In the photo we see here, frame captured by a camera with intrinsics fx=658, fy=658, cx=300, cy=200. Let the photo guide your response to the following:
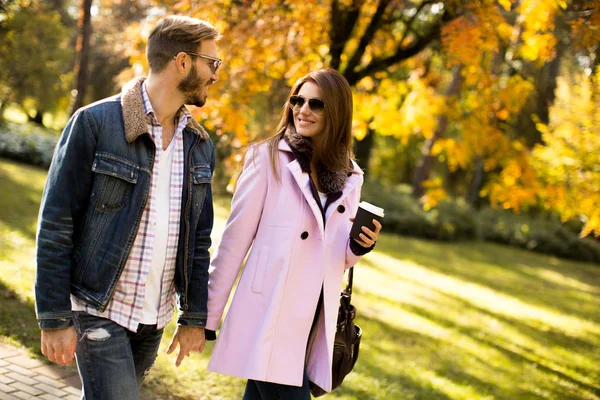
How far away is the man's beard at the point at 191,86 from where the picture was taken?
2.69 metres

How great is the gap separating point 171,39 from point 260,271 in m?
1.09

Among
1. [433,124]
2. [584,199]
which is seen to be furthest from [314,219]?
[584,199]

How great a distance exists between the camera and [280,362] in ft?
9.84

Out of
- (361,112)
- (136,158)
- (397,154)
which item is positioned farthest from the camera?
(397,154)

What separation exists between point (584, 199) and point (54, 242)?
8808mm

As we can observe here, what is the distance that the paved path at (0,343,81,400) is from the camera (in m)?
4.34

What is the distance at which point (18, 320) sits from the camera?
233 inches


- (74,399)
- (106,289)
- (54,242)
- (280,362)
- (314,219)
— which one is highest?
(314,219)

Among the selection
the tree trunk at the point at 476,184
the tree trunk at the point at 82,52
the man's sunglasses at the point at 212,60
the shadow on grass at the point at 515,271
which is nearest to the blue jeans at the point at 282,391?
the man's sunglasses at the point at 212,60

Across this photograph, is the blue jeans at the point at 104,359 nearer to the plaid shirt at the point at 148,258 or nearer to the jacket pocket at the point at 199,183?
the plaid shirt at the point at 148,258

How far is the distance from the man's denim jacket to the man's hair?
0.13 meters

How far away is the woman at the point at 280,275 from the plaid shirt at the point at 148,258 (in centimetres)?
37

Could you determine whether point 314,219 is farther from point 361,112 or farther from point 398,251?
point 398,251

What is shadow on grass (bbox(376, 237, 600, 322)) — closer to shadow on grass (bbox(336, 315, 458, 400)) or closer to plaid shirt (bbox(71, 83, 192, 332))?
shadow on grass (bbox(336, 315, 458, 400))
